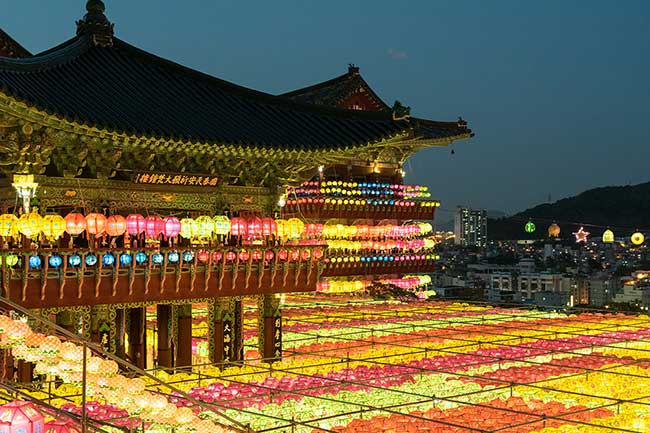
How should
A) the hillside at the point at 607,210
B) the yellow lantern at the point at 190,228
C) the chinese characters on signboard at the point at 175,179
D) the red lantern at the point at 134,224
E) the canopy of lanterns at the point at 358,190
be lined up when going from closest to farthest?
the red lantern at the point at 134,224
the chinese characters on signboard at the point at 175,179
the yellow lantern at the point at 190,228
the canopy of lanterns at the point at 358,190
the hillside at the point at 607,210

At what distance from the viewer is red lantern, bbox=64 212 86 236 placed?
16609 millimetres

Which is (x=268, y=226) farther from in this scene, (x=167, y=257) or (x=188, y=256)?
(x=167, y=257)

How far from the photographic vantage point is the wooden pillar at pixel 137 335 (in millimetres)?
22641

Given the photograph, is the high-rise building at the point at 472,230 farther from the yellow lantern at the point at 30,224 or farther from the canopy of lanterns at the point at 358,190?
the yellow lantern at the point at 30,224

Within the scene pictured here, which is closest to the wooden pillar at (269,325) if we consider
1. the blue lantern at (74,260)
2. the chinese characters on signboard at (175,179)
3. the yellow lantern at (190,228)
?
the yellow lantern at (190,228)

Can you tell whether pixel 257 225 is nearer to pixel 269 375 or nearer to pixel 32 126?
pixel 269 375

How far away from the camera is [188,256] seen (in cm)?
1777

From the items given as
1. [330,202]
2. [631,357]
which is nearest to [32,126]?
[631,357]

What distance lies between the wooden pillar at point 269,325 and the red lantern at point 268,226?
4.76 feet

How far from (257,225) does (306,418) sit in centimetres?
670

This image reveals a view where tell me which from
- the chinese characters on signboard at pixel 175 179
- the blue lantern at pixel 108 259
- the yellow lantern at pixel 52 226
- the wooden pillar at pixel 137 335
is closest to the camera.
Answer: the yellow lantern at pixel 52 226

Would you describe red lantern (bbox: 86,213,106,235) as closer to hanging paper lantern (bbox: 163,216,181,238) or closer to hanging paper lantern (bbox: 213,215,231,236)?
hanging paper lantern (bbox: 163,216,181,238)

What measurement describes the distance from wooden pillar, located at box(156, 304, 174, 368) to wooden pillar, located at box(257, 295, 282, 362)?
2.54 meters

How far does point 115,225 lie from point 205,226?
2.24 metres
